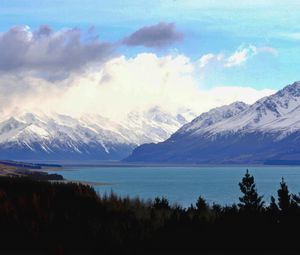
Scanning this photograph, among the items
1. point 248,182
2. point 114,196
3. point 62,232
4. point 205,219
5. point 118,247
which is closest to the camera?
point 118,247

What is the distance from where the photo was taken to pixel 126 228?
2225cm

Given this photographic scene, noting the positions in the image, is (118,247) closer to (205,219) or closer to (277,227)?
(205,219)

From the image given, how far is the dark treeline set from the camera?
21547 mm

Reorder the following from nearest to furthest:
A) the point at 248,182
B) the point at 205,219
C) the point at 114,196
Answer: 1. the point at 205,219
2. the point at 114,196
3. the point at 248,182

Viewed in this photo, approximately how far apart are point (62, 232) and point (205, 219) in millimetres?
Answer: 5035

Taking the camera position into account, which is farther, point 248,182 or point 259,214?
point 248,182

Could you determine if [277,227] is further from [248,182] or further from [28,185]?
[248,182]

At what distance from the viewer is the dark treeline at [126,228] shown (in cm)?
2155

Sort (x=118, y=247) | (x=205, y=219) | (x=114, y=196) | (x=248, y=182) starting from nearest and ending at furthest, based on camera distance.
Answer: (x=118, y=247), (x=205, y=219), (x=114, y=196), (x=248, y=182)

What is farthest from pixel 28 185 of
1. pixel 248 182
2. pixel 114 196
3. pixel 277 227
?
pixel 248 182

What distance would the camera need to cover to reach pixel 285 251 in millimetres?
21984

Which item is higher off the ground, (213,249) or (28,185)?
(28,185)

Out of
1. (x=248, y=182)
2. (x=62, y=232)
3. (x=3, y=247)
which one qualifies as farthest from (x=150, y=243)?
(x=248, y=182)

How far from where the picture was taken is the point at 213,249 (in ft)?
71.2
